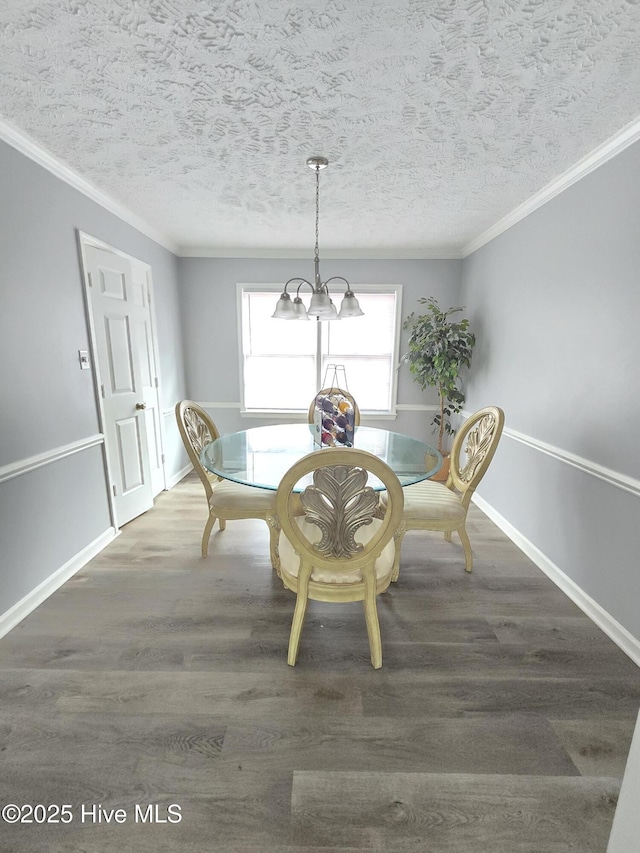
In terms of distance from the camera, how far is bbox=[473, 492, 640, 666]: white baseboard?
1.63 metres

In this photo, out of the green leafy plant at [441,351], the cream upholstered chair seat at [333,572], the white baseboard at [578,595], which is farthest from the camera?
the green leafy plant at [441,351]

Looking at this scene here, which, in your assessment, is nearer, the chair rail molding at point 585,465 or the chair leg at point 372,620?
the chair leg at point 372,620

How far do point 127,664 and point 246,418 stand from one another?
113 inches

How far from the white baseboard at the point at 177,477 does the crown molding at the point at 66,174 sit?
2.37 metres

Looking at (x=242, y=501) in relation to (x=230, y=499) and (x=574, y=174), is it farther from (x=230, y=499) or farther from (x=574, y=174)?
(x=574, y=174)

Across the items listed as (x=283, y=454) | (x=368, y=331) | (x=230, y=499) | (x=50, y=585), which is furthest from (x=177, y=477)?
(x=368, y=331)

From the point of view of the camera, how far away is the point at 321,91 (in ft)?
4.69

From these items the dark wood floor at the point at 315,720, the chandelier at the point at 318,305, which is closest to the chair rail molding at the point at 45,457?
the dark wood floor at the point at 315,720

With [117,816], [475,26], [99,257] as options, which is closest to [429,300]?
[475,26]

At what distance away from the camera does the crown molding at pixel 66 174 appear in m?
1.70

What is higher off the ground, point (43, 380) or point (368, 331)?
point (368, 331)

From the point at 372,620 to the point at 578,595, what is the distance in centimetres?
131

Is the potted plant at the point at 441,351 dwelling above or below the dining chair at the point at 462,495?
above

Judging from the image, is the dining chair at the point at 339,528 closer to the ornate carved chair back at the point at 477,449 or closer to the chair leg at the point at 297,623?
the chair leg at the point at 297,623
